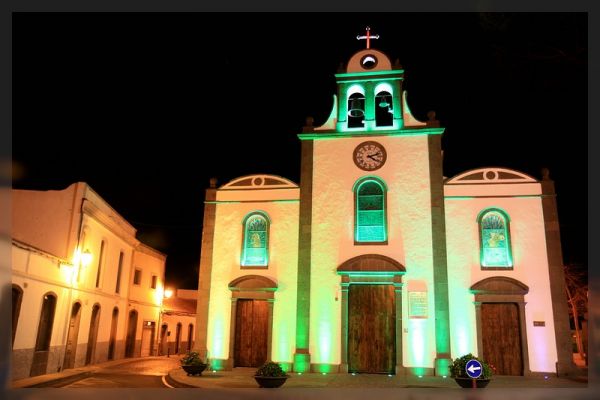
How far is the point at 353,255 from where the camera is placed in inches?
754

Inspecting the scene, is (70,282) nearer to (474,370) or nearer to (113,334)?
(113,334)

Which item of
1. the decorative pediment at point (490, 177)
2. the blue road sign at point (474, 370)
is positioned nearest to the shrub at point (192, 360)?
the blue road sign at point (474, 370)

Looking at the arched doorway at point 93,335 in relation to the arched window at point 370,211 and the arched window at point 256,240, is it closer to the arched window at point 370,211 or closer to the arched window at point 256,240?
the arched window at point 256,240

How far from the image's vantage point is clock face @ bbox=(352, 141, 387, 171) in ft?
65.3

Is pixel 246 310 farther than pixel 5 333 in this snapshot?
Yes

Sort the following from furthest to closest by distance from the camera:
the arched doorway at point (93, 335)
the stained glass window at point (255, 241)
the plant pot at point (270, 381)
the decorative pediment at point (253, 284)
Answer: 1. the arched doorway at point (93, 335)
2. the stained glass window at point (255, 241)
3. the decorative pediment at point (253, 284)
4. the plant pot at point (270, 381)

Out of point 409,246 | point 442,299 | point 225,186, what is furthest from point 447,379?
point 225,186

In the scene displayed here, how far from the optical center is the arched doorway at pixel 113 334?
25.8m

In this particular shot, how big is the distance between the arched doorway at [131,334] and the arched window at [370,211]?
1587cm

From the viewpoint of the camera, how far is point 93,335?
2341 centimetres

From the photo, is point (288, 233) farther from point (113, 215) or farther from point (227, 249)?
point (113, 215)

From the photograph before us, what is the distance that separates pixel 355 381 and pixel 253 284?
5.52 m

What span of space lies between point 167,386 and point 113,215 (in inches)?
471

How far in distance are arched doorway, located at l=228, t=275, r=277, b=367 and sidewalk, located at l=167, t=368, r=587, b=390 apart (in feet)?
4.73
